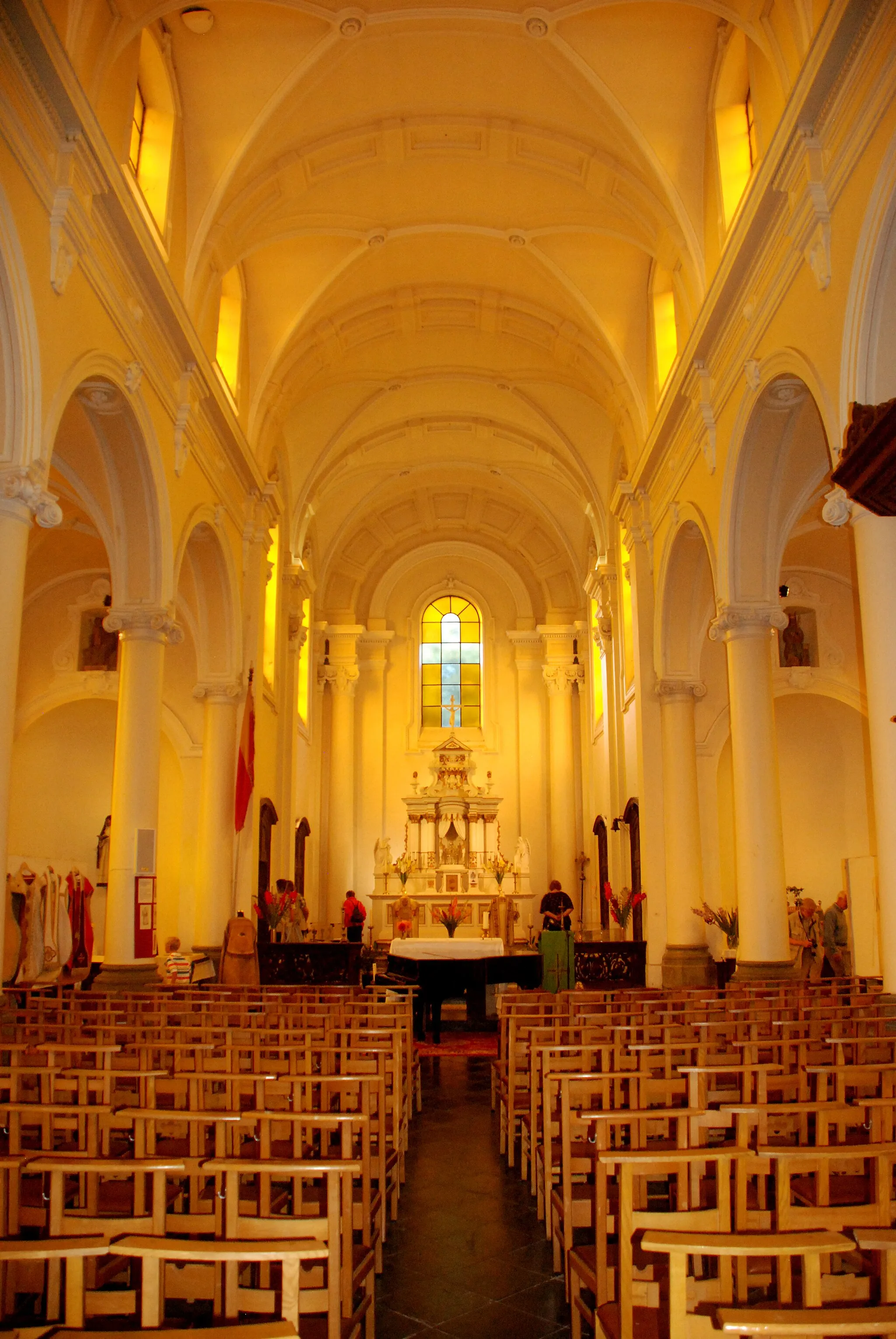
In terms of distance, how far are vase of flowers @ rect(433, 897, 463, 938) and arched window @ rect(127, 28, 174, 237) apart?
12.6 meters

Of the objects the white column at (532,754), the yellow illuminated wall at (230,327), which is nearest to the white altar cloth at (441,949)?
the yellow illuminated wall at (230,327)

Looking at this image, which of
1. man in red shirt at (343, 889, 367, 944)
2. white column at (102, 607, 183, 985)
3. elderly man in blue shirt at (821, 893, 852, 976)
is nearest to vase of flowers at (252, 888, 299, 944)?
man in red shirt at (343, 889, 367, 944)

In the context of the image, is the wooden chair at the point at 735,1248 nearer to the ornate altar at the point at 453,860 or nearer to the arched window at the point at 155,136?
the arched window at the point at 155,136

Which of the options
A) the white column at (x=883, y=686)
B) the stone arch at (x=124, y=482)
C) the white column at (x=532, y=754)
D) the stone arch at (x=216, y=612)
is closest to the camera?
the white column at (x=883, y=686)

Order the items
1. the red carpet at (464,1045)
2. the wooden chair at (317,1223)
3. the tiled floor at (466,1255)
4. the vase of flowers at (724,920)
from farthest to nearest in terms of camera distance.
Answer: the vase of flowers at (724,920), the red carpet at (464,1045), the tiled floor at (466,1255), the wooden chair at (317,1223)

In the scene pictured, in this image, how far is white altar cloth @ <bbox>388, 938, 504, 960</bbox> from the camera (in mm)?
14773

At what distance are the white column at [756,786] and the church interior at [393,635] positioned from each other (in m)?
0.06

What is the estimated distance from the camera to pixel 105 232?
9.95 meters

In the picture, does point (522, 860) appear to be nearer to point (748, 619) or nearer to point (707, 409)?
point (748, 619)

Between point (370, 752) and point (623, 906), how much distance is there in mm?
9862

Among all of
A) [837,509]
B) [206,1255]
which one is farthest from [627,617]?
[206,1255]

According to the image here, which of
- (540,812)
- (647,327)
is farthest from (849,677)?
(540,812)

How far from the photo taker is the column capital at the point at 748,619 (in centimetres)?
1202

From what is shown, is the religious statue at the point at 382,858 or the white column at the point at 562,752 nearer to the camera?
the religious statue at the point at 382,858
